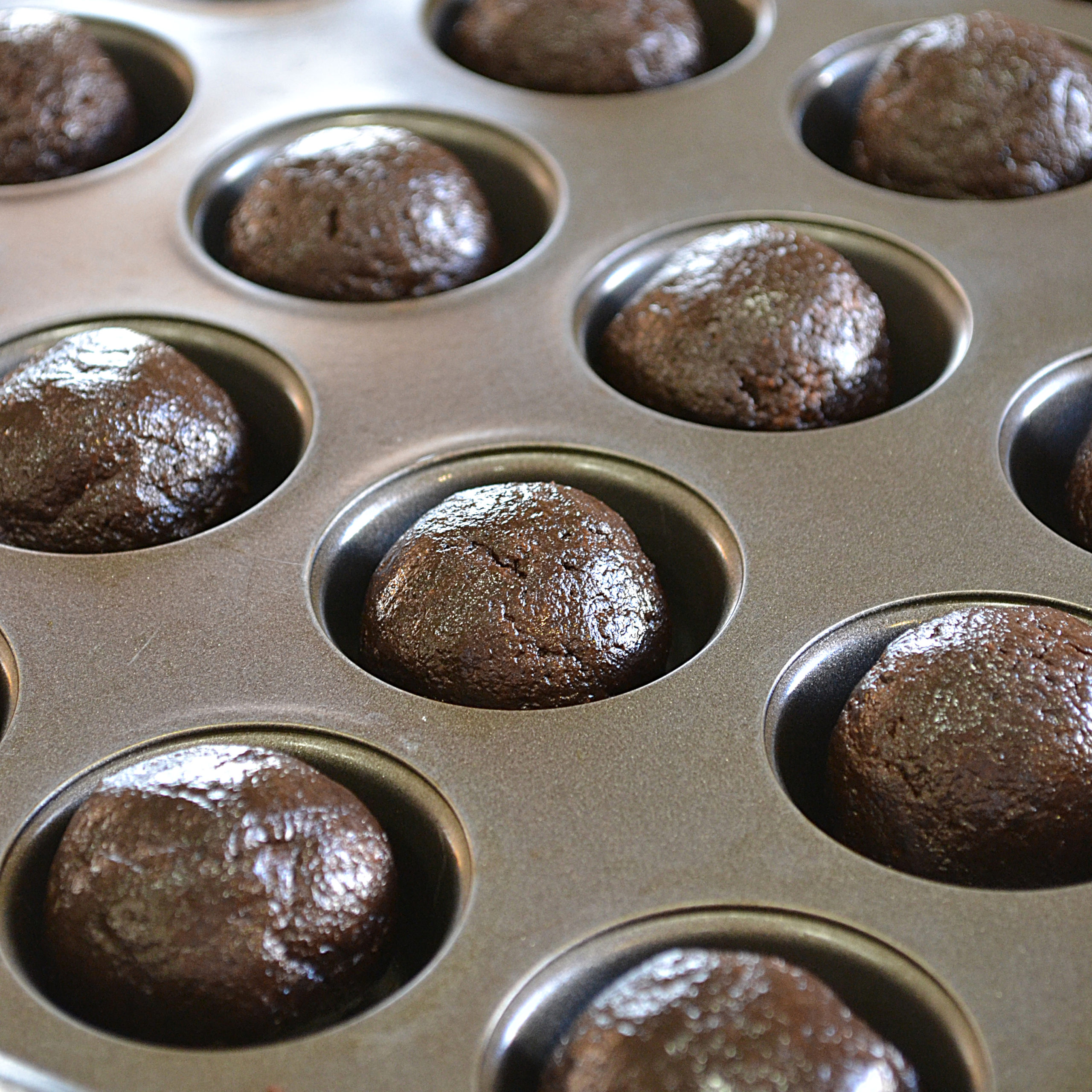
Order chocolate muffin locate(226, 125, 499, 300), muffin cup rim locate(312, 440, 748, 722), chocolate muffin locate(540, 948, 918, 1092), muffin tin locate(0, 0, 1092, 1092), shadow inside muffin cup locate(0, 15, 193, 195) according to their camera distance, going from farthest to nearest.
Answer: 1. shadow inside muffin cup locate(0, 15, 193, 195)
2. chocolate muffin locate(226, 125, 499, 300)
3. muffin cup rim locate(312, 440, 748, 722)
4. muffin tin locate(0, 0, 1092, 1092)
5. chocolate muffin locate(540, 948, 918, 1092)

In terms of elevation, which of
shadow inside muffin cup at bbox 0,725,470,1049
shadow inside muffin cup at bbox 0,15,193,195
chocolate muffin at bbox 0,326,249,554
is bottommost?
shadow inside muffin cup at bbox 0,725,470,1049

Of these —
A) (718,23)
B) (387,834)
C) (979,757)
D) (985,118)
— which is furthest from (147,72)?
(979,757)

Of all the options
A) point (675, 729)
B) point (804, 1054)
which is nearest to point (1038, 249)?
point (675, 729)

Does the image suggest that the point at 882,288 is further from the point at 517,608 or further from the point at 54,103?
the point at 54,103

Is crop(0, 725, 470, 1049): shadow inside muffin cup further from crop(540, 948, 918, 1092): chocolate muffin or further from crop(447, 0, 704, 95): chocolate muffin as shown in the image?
crop(447, 0, 704, 95): chocolate muffin

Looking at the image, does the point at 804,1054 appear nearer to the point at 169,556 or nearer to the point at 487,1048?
the point at 487,1048

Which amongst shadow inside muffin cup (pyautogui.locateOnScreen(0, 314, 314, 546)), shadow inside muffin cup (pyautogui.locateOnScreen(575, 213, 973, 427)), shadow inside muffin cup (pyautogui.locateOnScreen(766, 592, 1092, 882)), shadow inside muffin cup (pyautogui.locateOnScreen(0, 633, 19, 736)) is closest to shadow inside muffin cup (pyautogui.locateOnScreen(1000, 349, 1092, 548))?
shadow inside muffin cup (pyautogui.locateOnScreen(575, 213, 973, 427))

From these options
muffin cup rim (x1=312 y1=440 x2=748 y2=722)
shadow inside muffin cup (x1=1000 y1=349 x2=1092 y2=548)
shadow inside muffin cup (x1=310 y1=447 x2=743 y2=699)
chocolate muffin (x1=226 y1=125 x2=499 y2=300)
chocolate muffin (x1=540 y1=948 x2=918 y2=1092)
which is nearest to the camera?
chocolate muffin (x1=540 y1=948 x2=918 y2=1092)
